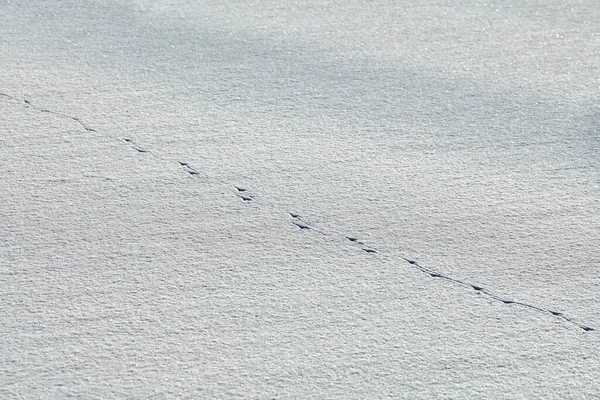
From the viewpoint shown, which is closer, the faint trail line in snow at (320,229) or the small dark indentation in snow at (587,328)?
the small dark indentation in snow at (587,328)

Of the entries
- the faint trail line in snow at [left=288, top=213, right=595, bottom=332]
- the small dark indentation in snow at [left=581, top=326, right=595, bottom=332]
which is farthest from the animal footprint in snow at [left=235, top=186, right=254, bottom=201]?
the small dark indentation in snow at [left=581, top=326, right=595, bottom=332]

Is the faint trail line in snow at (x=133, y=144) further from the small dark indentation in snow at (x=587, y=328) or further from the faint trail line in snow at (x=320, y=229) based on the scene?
the small dark indentation in snow at (x=587, y=328)

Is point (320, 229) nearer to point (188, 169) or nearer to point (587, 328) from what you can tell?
point (188, 169)

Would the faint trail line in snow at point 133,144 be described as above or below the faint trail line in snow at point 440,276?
below

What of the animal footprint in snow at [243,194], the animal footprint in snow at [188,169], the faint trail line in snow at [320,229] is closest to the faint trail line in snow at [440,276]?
the faint trail line in snow at [320,229]

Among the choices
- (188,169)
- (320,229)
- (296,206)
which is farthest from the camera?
(188,169)

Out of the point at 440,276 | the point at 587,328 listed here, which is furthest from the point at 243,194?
the point at 587,328

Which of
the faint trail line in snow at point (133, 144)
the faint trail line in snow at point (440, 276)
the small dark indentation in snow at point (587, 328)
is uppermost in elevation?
the small dark indentation in snow at point (587, 328)

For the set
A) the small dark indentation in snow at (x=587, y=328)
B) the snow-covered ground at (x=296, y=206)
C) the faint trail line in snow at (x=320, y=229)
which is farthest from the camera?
the faint trail line in snow at (x=320, y=229)
